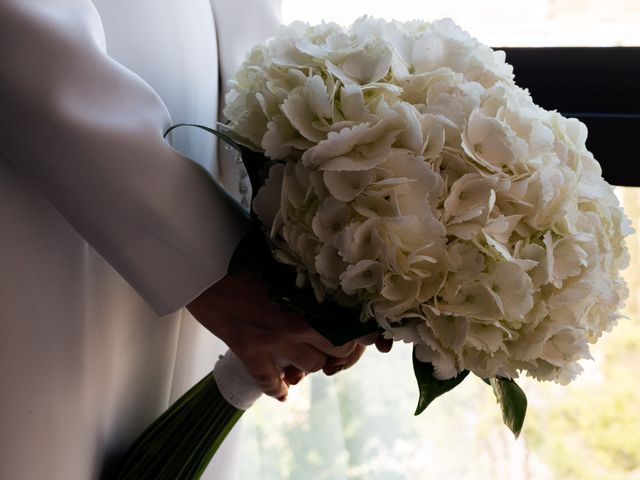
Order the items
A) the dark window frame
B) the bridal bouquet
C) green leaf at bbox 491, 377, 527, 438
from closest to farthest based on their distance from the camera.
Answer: the bridal bouquet
green leaf at bbox 491, 377, 527, 438
the dark window frame

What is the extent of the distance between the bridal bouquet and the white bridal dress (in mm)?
69

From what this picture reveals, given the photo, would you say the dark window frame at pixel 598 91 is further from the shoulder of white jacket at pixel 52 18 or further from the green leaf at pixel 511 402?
the shoulder of white jacket at pixel 52 18

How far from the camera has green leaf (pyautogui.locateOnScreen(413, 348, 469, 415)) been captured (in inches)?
25.9

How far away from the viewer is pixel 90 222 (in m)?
0.66

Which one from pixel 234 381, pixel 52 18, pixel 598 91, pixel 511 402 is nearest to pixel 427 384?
pixel 511 402

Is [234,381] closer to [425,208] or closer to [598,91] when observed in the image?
[425,208]

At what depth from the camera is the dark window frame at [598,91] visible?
123 centimetres

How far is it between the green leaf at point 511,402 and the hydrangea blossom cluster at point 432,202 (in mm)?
42

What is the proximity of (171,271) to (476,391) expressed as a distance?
85 centimetres

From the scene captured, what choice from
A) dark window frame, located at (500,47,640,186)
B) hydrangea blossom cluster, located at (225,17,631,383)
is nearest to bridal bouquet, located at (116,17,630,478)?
hydrangea blossom cluster, located at (225,17,631,383)

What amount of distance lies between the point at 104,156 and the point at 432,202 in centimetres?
25

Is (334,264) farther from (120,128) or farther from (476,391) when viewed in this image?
(476,391)

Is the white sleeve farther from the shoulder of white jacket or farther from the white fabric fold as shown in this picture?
the white fabric fold

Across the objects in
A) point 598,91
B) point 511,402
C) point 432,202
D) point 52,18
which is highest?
point 52,18
